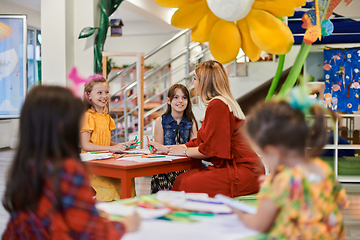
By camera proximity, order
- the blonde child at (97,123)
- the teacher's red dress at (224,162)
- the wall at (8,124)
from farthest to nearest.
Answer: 1. the wall at (8,124)
2. the blonde child at (97,123)
3. the teacher's red dress at (224,162)

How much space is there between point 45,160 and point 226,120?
1192 mm

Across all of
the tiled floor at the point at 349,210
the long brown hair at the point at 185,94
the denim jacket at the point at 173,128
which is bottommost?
the tiled floor at the point at 349,210

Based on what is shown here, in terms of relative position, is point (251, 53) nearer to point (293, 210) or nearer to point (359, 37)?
point (293, 210)

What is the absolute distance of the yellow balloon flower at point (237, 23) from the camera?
203 cm

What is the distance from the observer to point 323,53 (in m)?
4.90

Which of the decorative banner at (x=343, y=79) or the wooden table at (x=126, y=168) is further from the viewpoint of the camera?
the decorative banner at (x=343, y=79)

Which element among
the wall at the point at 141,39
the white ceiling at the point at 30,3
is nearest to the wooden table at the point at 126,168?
the white ceiling at the point at 30,3

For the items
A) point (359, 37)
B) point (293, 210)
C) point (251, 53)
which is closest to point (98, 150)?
point (251, 53)

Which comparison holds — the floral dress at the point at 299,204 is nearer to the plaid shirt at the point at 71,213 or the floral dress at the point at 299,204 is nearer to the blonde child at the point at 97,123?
the plaid shirt at the point at 71,213

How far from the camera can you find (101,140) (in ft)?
8.21

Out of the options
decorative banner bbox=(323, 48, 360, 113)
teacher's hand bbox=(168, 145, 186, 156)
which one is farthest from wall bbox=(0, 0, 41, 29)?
teacher's hand bbox=(168, 145, 186, 156)

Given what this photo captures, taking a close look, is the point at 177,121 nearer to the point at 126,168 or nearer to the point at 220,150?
the point at 220,150

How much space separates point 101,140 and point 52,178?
1656mm

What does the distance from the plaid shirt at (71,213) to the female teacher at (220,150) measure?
1075 millimetres
